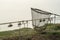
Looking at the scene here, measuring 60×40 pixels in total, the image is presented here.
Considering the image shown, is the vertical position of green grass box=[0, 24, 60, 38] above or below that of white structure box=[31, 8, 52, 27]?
below

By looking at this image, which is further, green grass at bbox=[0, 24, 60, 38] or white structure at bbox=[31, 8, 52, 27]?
white structure at bbox=[31, 8, 52, 27]

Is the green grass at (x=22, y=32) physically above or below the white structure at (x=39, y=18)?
below

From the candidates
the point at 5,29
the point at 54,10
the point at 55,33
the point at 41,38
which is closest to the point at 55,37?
the point at 55,33

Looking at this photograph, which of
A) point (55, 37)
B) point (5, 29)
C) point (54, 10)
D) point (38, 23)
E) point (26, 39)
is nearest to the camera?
point (26, 39)

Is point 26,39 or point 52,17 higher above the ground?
point 52,17

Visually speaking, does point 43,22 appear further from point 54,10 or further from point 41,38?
point 54,10

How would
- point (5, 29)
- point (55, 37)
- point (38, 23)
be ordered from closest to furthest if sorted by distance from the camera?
point (55, 37) < point (38, 23) < point (5, 29)

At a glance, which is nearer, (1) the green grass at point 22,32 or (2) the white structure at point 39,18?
(1) the green grass at point 22,32

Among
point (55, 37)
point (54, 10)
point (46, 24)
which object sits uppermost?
point (54, 10)

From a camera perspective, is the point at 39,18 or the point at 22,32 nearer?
the point at 22,32

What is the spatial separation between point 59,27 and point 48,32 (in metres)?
0.45

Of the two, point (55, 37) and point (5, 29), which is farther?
point (5, 29)

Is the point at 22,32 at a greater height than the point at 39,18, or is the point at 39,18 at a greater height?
the point at 39,18

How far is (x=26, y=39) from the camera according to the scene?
8.67 feet
